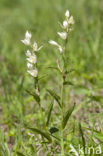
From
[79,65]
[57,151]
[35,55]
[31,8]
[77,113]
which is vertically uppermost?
[31,8]

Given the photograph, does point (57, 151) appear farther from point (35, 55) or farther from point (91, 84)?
point (91, 84)

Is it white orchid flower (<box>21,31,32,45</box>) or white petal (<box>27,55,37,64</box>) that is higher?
white orchid flower (<box>21,31,32,45</box>)

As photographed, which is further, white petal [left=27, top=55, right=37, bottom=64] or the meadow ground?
the meadow ground

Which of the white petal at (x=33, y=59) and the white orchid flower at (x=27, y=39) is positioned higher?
the white orchid flower at (x=27, y=39)

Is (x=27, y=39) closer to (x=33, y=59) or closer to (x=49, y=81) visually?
(x=33, y=59)

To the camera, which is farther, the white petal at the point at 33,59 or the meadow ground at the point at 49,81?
the meadow ground at the point at 49,81

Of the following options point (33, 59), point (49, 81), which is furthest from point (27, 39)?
point (49, 81)

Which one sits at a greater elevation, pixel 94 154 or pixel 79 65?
pixel 79 65

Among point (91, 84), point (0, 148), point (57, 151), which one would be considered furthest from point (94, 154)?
point (91, 84)
